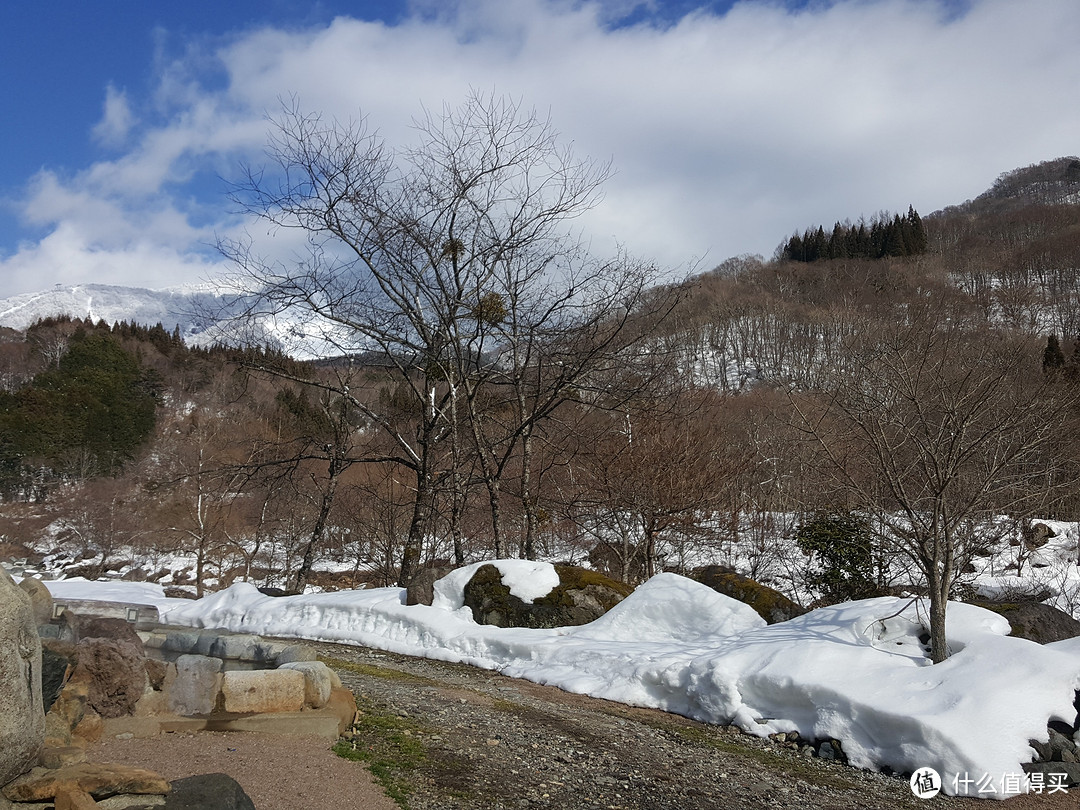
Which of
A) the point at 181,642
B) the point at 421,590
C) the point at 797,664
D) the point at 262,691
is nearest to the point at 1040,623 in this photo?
the point at 797,664

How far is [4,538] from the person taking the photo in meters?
31.8

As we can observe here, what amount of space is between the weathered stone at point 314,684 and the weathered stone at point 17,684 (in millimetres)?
2367

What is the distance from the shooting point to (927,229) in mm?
78500

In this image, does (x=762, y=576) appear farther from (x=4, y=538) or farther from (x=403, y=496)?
(x=4, y=538)

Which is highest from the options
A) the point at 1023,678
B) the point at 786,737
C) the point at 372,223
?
the point at 372,223

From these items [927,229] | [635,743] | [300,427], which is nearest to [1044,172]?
[927,229]

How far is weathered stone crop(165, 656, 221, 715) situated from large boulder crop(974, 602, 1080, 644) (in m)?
7.56

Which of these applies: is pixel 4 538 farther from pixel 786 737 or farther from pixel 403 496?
pixel 786 737

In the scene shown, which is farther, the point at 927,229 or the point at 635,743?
the point at 927,229

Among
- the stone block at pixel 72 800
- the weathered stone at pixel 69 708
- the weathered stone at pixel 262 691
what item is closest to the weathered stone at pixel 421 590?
the weathered stone at pixel 262 691

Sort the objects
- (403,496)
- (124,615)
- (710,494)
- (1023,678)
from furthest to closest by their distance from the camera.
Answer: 1. (403,496)
2. (710,494)
3. (124,615)
4. (1023,678)

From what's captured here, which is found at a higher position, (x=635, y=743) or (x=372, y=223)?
(x=372, y=223)

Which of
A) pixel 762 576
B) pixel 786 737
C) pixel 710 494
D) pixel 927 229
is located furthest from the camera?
pixel 927 229

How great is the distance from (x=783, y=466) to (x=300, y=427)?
47.7 feet
